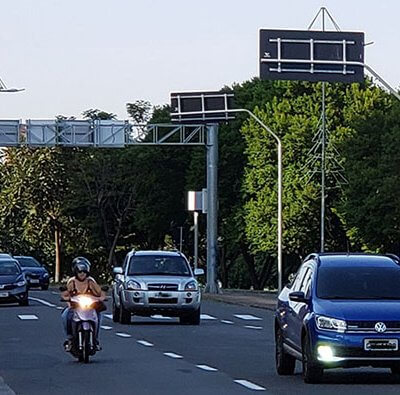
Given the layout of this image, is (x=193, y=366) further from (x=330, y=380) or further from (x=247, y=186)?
(x=247, y=186)

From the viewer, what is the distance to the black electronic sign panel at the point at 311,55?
1745 inches

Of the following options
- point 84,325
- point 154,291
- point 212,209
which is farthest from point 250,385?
point 212,209

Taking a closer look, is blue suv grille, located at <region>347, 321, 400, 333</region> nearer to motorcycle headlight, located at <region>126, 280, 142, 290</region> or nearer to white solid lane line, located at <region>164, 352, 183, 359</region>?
white solid lane line, located at <region>164, 352, 183, 359</region>

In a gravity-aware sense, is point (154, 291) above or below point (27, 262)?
above

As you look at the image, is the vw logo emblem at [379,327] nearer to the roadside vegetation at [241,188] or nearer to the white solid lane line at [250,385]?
the white solid lane line at [250,385]

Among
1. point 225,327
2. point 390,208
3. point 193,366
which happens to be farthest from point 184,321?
point 390,208

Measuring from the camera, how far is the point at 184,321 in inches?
1420

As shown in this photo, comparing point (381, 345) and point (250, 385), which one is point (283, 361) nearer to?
point (250, 385)

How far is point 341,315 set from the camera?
17.4 m

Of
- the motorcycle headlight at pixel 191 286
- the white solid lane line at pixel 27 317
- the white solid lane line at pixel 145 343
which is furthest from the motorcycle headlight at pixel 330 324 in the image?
the white solid lane line at pixel 27 317

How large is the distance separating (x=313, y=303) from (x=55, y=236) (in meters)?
85.0

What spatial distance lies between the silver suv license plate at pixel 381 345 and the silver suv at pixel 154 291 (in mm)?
17618

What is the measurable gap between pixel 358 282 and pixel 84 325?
16.8 ft

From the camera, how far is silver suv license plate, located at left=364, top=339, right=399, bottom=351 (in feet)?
56.5
